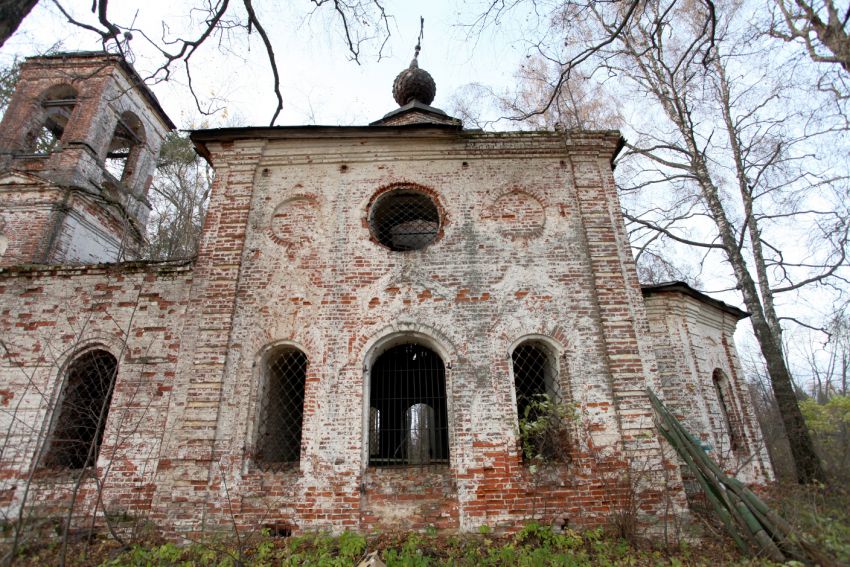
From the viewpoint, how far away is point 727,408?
8.80 m

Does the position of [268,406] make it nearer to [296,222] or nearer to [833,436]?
[296,222]

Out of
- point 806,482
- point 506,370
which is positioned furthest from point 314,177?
point 806,482

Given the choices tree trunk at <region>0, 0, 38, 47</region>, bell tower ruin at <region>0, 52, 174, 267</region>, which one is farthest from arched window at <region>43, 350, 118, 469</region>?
tree trunk at <region>0, 0, 38, 47</region>

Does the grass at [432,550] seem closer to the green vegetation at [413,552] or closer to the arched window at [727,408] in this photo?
the green vegetation at [413,552]

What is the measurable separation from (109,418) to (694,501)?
8185 mm

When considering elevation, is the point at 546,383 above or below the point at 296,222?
below

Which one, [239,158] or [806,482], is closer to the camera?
[239,158]

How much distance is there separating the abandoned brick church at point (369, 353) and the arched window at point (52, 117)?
612cm

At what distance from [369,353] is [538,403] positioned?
7.85 ft

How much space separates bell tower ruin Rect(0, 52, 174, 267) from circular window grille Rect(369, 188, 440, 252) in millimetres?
5559

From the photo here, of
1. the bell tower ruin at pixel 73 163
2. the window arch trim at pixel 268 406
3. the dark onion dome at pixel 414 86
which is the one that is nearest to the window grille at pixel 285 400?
the window arch trim at pixel 268 406

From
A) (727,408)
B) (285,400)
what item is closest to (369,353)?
(285,400)

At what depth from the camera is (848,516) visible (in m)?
6.30

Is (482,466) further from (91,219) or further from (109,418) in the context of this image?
(91,219)
